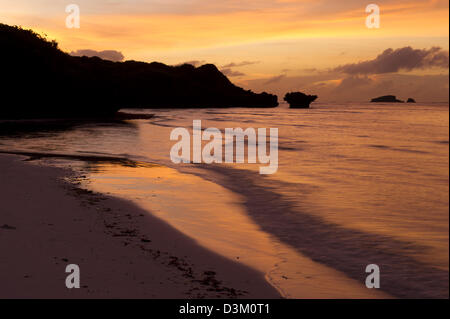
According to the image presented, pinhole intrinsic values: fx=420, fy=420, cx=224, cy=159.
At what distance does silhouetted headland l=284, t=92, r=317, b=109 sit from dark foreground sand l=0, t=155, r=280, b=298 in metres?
172

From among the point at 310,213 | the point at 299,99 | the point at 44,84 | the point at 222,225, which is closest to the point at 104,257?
the point at 222,225

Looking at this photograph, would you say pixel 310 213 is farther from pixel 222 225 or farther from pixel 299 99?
pixel 299 99

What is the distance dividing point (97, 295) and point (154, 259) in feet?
5.46

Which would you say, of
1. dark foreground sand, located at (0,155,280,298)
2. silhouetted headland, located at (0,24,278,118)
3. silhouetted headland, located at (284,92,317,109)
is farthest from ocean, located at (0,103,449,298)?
silhouetted headland, located at (284,92,317,109)

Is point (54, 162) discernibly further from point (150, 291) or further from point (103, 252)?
point (150, 291)

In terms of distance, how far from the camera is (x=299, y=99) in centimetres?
17862

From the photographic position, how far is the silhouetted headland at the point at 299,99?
176500 mm

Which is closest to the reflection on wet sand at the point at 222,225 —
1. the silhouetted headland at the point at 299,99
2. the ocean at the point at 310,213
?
the ocean at the point at 310,213

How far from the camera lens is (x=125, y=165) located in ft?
65.4

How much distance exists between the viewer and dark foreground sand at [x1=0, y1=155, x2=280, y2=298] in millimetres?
5793

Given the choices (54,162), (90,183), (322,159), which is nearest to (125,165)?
(54,162)

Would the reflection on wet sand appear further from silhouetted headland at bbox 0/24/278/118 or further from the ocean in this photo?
silhouetted headland at bbox 0/24/278/118

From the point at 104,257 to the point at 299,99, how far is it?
177 metres

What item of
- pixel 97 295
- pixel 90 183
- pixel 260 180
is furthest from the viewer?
pixel 260 180
